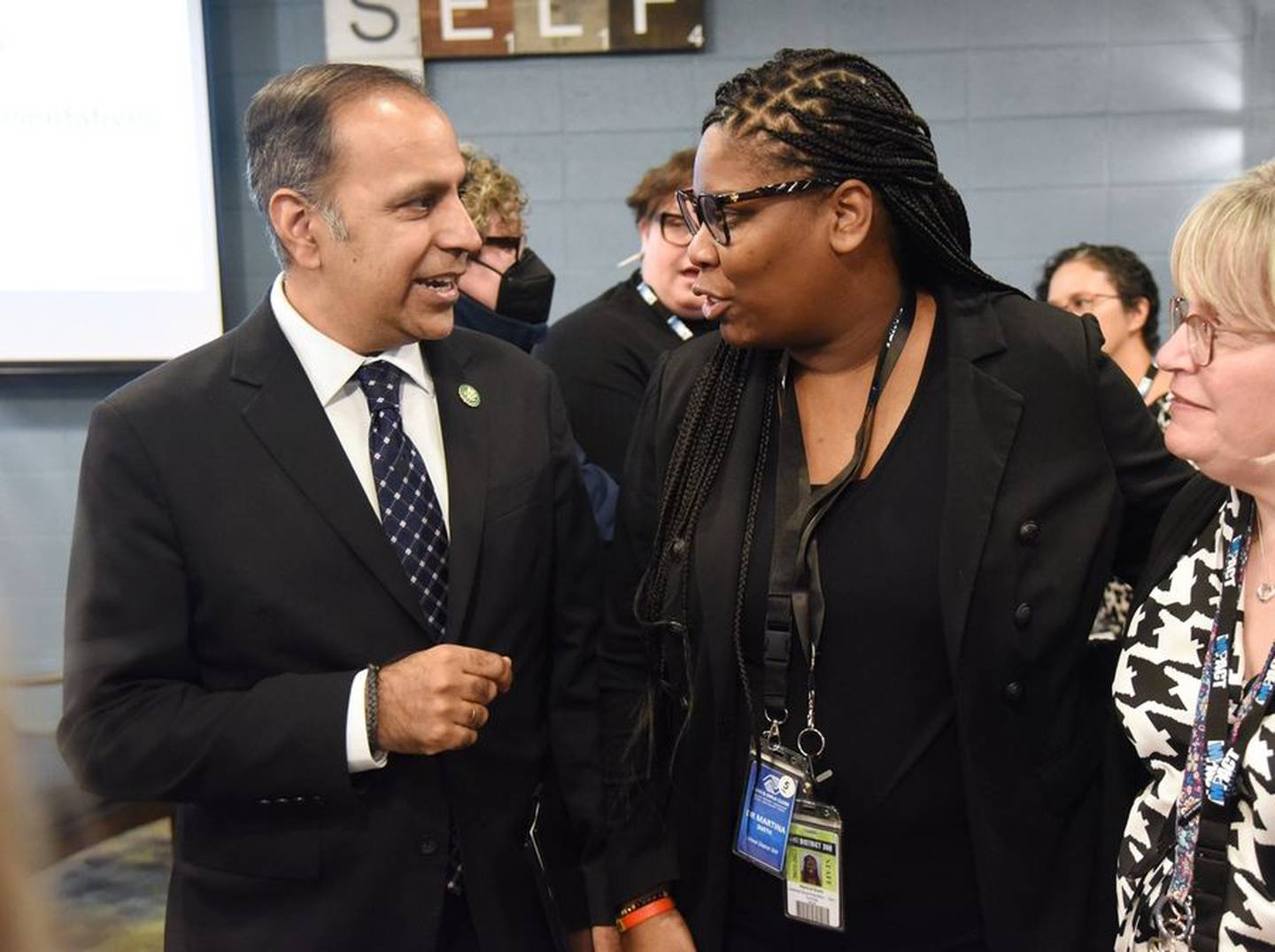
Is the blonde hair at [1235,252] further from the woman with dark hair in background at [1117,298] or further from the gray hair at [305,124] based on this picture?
the woman with dark hair in background at [1117,298]

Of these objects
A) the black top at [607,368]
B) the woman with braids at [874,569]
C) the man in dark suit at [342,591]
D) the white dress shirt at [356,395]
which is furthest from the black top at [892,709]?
the black top at [607,368]

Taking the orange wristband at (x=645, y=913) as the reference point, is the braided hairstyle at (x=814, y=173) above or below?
above

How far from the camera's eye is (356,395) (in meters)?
1.62

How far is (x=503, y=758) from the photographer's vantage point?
162 cm

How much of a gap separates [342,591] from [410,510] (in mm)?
127

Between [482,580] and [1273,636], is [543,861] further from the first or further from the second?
[1273,636]

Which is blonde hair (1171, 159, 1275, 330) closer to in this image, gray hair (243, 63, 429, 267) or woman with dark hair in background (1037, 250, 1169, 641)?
gray hair (243, 63, 429, 267)

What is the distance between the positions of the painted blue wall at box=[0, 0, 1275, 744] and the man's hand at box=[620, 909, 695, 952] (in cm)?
335

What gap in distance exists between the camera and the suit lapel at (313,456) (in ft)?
4.95

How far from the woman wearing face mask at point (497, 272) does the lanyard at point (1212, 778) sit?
5.72ft

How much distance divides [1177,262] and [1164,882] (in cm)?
65

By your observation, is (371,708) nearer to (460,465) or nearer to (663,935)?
(460,465)

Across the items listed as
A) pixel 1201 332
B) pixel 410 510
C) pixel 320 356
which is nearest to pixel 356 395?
pixel 320 356

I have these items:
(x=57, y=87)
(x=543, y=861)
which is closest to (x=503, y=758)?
(x=543, y=861)
